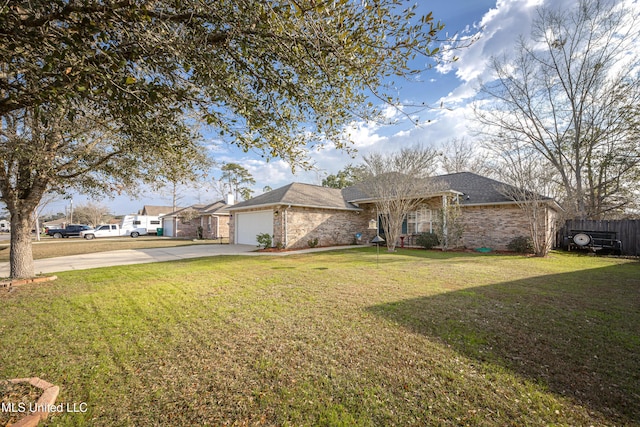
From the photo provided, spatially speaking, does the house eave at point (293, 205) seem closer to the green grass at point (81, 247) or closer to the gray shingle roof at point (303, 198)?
the gray shingle roof at point (303, 198)

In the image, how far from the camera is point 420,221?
16.2m

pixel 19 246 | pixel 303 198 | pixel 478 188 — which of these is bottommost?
pixel 19 246

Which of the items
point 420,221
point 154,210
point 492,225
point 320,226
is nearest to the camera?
point 492,225

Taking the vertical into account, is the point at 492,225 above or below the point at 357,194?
below

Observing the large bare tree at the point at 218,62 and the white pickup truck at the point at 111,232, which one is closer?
the large bare tree at the point at 218,62

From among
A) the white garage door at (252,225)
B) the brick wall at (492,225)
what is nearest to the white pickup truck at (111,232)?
the white garage door at (252,225)

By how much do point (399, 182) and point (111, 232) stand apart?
1353 inches

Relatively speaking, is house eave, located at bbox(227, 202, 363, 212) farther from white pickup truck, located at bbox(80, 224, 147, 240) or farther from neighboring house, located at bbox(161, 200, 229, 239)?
white pickup truck, located at bbox(80, 224, 147, 240)

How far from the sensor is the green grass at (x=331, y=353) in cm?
228

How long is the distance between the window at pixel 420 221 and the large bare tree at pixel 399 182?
1.65 meters

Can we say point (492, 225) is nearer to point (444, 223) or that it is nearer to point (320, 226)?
point (444, 223)

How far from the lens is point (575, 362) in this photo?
300 centimetres

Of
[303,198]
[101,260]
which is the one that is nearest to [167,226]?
[101,260]

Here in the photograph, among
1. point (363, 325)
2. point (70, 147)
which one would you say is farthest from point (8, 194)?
point (363, 325)
